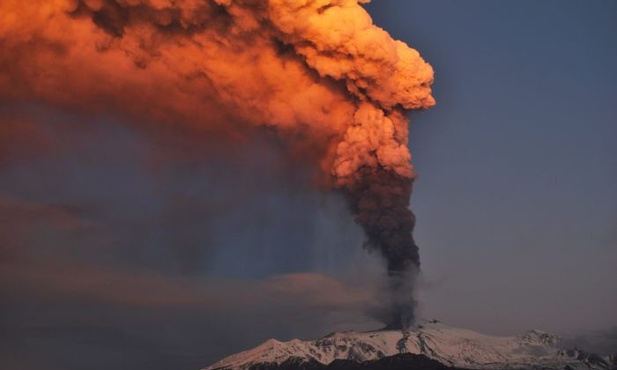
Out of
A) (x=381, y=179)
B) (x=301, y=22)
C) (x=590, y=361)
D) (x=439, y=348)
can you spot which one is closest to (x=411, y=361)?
(x=439, y=348)

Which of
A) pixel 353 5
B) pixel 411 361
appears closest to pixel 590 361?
pixel 411 361

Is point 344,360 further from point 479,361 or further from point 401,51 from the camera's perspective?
point 401,51

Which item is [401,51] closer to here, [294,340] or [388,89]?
[388,89]

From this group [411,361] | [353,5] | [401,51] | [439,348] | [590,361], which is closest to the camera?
[353,5]

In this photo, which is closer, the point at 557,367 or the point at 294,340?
the point at 557,367

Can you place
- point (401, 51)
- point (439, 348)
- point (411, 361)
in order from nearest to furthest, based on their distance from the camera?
point (401, 51) < point (411, 361) < point (439, 348)

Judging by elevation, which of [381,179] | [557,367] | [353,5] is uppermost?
[353,5]

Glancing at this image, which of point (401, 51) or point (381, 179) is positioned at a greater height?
point (401, 51)
